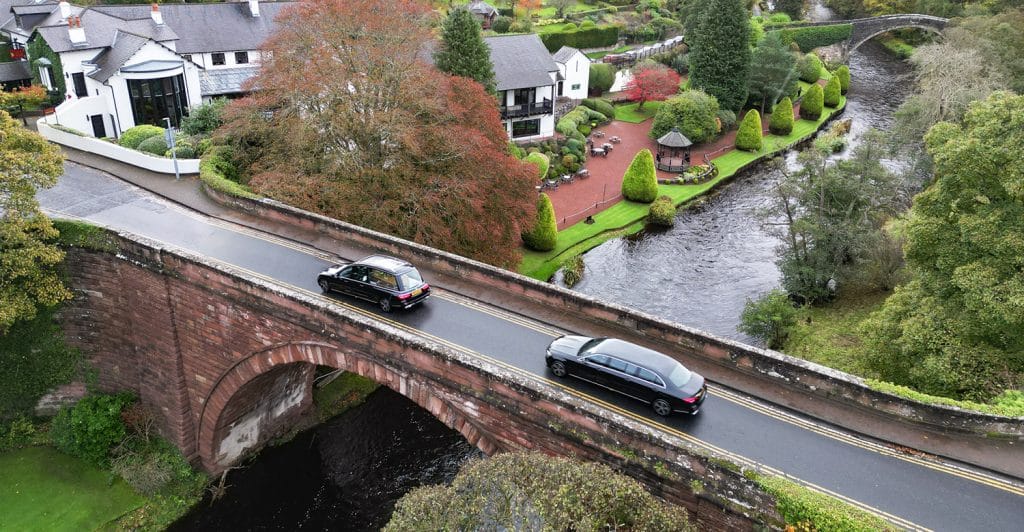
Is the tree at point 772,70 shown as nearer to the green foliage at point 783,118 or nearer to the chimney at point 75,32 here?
the green foliage at point 783,118

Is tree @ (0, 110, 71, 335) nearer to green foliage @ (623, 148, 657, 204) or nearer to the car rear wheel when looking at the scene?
the car rear wheel

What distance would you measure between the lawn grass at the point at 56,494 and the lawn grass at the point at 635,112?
54.5m

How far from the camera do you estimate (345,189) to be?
3050cm

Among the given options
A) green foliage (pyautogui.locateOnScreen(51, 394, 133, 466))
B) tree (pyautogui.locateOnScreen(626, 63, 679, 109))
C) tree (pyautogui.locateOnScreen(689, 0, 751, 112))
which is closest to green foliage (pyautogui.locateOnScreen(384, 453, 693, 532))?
green foliage (pyautogui.locateOnScreen(51, 394, 133, 466))

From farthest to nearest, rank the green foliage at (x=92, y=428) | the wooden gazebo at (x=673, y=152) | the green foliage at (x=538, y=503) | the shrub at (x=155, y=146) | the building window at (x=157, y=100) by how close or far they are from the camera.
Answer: the wooden gazebo at (x=673, y=152), the building window at (x=157, y=100), the shrub at (x=155, y=146), the green foliage at (x=92, y=428), the green foliage at (x=538, y=503)

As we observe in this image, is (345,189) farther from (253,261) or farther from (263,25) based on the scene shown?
(263,25)

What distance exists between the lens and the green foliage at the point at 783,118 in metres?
66.1

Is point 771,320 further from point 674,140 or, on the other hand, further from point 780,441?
point 674,140

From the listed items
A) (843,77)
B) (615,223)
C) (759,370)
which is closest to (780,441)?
(759,370)

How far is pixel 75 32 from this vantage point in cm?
4316

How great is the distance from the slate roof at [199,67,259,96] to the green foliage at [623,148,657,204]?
2746 centimetres

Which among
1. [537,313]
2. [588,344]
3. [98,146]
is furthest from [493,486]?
[98,146]

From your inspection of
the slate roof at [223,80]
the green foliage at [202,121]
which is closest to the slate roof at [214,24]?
the slate roof at [223,80]

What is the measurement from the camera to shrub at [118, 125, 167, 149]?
37.7 m
